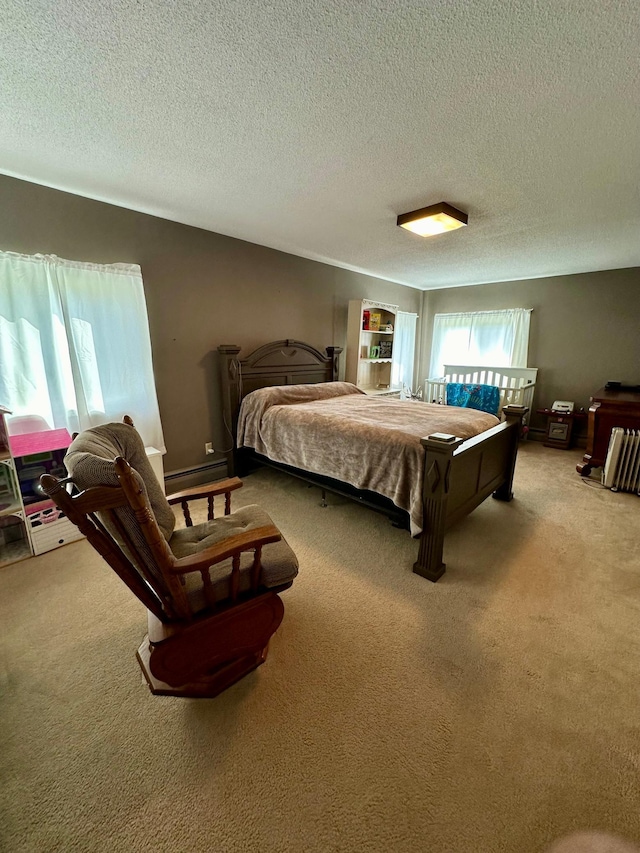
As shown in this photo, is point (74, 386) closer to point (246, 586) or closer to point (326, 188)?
point (246, 586)

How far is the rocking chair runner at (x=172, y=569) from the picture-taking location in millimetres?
968

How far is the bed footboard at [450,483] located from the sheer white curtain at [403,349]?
286cm

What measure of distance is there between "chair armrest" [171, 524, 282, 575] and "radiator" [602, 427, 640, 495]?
3564 mm

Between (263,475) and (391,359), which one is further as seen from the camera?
(391,359)

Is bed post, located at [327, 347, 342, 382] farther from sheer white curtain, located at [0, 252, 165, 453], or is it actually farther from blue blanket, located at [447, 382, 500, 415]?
sheer white curtain, located at [0, 252, 165, 453]

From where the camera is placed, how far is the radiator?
10.3 feet

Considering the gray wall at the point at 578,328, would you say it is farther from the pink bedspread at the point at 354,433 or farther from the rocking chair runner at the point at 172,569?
the rocking chair runner at the point at 172,569

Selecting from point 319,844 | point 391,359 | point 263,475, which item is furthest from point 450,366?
point 319,844

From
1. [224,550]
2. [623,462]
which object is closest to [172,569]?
[224,550]

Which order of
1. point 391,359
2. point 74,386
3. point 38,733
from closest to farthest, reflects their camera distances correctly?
point 38,733 < point 74,386 < point 391,359

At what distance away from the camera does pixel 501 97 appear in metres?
1.36

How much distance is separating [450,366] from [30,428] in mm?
A: 5406

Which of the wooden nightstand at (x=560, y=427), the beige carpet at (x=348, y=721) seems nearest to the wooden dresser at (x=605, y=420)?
the wooden nightstand at (x=560, y=427)

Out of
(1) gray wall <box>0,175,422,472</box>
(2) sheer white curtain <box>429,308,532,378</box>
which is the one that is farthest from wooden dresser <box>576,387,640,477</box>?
(1) gray wall <box>0,175,422,472</box>
